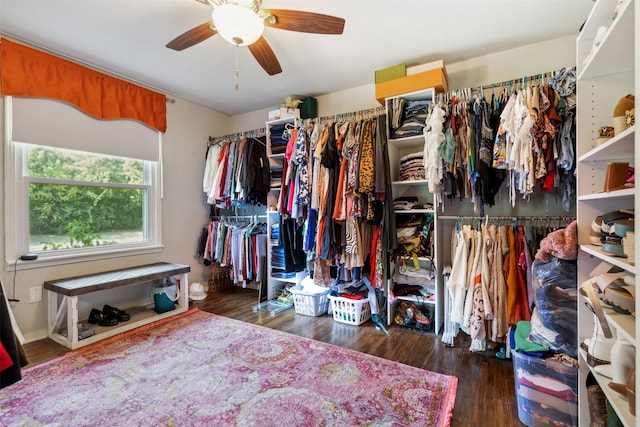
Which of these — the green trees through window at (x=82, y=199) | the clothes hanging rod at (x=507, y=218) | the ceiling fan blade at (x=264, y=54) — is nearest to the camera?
the ceiling fan blade at (x=264, y=54)

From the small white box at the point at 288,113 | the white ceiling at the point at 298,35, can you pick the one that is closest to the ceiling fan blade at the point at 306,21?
the white ceiling at the point at 298,35

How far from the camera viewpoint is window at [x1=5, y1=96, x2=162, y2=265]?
238 centimetres

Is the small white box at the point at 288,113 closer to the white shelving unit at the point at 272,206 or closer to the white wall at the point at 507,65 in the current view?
the white shelving unit at the point at 272,206

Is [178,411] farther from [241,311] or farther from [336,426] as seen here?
[241,311]

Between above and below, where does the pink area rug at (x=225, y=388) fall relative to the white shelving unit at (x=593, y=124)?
below

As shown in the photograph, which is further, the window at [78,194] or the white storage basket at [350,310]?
the white storage basket at [350,310]

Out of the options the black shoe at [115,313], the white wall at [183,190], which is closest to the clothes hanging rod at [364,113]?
the white wall at [183,190]

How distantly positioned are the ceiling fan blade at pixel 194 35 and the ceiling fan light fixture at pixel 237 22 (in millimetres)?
227

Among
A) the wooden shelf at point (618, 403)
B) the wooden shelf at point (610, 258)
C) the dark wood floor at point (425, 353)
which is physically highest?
the wooden shelf at point (610, 258)

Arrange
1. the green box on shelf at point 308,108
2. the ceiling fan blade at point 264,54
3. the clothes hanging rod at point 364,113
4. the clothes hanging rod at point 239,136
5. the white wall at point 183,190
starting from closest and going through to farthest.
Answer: the ceiling fan blade at point 264,54
the clothes hanging rod at point 364,113
the white wall at point 183,190
the green box on shelf at point 308,108
the clothes hanging rod at point 239,136

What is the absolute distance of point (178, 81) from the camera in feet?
10.2

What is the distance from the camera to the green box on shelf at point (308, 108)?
3.36 metres

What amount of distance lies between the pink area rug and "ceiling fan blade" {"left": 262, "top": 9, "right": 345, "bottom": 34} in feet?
6.84

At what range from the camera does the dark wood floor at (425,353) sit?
157cm
